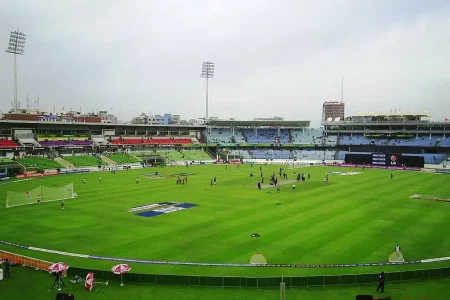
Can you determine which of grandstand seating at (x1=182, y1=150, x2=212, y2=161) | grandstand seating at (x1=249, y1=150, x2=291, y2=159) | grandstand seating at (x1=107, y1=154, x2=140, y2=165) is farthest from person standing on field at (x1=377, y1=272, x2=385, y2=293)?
grandstand seating at (x1=249, y1=150, x2=291, y2=159)

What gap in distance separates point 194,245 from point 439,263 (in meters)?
14.9

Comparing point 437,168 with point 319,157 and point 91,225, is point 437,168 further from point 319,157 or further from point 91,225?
point 91,225

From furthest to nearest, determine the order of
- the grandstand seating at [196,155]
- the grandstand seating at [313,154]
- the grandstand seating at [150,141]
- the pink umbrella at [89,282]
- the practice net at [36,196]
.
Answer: the grandstand seating at [196,155], the grandstand seating at [150,141], the grandstand seating at [313,154], the practice net at [36,196], the pink umbrella at [89,282]

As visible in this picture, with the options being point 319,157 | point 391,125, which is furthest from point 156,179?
point 391,125

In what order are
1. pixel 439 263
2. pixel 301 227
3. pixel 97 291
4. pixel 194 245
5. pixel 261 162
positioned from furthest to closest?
pixel 261 162, pixel 301 227, pixel 194 245, pixel 439 263, pixel 97 291

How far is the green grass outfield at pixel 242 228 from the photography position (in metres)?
23.4

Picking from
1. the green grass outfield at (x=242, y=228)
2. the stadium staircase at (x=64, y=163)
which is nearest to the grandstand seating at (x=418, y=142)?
the green grass outfield at (x=242, y=228)

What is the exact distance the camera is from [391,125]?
106 m

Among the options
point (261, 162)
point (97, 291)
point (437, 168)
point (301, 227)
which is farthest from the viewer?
point (261, 162)

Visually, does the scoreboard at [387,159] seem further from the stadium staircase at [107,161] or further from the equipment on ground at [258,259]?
the equipment on ground at [258,259]

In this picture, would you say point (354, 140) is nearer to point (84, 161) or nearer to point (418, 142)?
point (418, 142)

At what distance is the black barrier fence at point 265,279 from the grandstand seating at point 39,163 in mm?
61377

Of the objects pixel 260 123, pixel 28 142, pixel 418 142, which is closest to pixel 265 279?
pixel 28 142

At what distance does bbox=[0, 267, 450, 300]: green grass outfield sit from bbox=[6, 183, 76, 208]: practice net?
24.0 m
